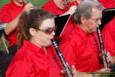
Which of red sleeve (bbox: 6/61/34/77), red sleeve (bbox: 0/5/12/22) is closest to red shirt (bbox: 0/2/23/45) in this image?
red sleeve (bbox: 0/5/12/22)

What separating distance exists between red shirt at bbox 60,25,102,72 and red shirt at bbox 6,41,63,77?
1.13 ft

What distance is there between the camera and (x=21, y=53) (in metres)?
2.79

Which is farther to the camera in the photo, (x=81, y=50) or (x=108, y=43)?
(x=108, y=43)

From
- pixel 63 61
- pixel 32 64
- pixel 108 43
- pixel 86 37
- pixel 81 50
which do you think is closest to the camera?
pixel 32 64

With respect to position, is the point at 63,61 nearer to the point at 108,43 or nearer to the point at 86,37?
the point at 86,37

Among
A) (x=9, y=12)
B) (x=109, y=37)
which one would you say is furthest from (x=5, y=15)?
(x=109, y=37)

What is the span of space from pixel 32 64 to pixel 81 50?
89cm

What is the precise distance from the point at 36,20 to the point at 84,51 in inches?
33.6

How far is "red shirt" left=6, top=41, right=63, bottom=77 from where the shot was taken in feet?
8.68

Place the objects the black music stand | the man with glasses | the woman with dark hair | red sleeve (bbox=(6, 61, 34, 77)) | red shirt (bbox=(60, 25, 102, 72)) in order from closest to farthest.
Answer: red sleeve (bbox=(6, 61, 34, 77))
the woman with dark hair
the black music stand
red shirt (bbox=(60, 25, 102, 72))
the man with glasses

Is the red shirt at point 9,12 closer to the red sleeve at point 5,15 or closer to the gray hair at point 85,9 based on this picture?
the red sleeve at point 5,15

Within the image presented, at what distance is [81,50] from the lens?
3.55 metres

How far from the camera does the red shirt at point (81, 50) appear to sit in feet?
11.0

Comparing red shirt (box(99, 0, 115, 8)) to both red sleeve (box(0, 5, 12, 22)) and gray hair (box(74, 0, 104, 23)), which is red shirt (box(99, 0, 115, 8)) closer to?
red sleeve (box(0, 5, 12, 22))
